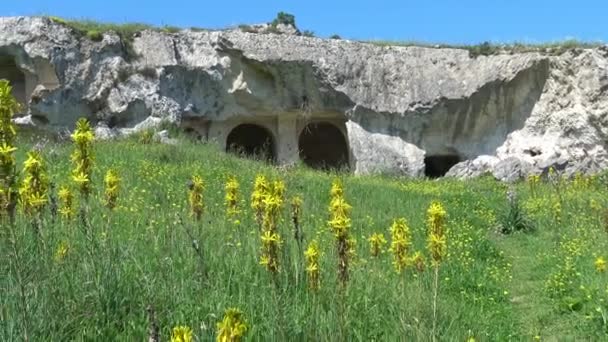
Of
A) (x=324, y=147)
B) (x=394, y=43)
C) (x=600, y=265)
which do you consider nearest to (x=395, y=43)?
(x=394, y=43)

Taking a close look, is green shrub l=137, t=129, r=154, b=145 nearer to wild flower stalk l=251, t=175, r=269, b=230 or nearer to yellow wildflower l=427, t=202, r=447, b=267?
wild flower stalk l=251, t=175, r=269, b=230

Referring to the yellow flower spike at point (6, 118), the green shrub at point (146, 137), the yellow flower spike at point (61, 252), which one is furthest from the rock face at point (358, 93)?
the yellow flower spike at point (6, 118)

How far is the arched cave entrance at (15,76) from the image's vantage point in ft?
72.1

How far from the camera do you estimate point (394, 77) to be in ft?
77.1

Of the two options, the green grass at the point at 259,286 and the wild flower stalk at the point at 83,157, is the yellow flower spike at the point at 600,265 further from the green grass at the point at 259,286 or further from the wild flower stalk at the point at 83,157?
the wild flower stalk at the point at 83,157

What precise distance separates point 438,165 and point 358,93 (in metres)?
5.13

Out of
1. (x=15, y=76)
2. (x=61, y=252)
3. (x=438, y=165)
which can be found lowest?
(x=438, y=165)

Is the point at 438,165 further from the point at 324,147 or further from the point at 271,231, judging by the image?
the point at 271,231

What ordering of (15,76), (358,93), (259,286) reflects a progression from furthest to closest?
(358,93), (15,76), (259,286)

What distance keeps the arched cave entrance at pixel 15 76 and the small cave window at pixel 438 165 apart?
13648mm

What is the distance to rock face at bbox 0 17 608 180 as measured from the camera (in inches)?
833

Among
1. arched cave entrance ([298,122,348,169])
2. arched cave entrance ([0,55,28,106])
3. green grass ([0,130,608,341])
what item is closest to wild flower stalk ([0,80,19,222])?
green grass ([0,130,608,341])

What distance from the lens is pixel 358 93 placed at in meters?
23.1

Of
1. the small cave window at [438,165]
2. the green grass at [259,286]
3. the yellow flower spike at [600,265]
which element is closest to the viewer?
the green grass at [259,286]
